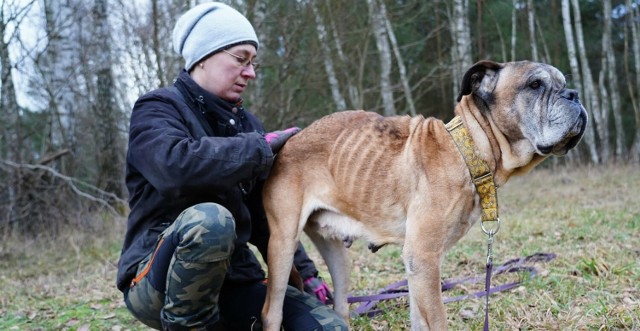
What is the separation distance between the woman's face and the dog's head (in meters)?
1.31

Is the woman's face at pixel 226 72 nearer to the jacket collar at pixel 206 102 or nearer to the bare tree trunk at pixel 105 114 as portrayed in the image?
the jacket collar at pixel 206 102

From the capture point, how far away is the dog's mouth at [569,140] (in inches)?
118

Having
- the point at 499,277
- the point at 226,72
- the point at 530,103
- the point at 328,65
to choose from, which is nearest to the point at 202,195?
the point at 226,72

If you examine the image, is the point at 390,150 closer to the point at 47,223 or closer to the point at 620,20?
the point at 47,223

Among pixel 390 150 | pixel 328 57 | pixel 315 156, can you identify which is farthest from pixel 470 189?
pixel 328 57

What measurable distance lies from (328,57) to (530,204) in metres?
5.21

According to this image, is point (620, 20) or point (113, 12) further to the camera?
point (620, 20)

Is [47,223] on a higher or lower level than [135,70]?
lower

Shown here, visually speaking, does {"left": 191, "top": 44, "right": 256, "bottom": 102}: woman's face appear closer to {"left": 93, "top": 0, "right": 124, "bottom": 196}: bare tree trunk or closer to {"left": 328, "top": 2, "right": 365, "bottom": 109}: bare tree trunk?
{"left": 93, "top": 0, "right": 124, "bottom": 196}: bare tree trunk

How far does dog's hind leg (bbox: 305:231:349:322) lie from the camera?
386 cm

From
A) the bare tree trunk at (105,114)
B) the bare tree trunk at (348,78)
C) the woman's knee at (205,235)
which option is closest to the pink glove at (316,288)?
the woman's knee at (205,235)

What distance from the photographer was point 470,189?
309 cm

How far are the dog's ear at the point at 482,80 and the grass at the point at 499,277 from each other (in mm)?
1476

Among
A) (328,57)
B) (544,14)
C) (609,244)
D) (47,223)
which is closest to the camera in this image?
(609,244)
